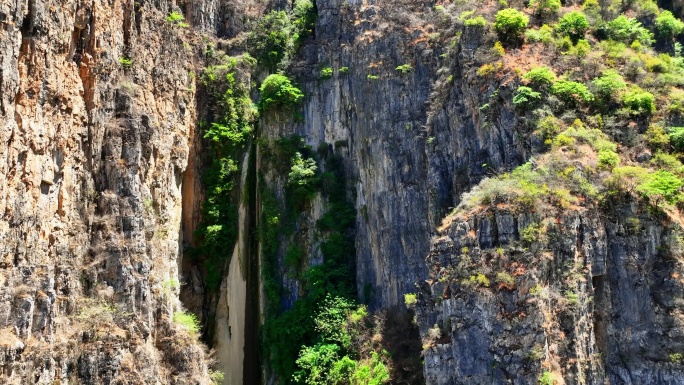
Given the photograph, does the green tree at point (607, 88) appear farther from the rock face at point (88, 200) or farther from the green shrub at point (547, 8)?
the rock face at point (88, 200)

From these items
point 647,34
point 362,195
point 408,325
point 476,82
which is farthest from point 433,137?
point 647,34

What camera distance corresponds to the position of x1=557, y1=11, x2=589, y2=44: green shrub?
2495cm

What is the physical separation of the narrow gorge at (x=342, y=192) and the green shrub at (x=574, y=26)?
4.3 inches

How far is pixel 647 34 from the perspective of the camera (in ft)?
84.8

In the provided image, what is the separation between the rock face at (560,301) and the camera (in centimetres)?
1856

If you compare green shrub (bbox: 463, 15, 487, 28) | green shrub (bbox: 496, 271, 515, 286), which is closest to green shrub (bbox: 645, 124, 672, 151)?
green shrub (bbox: 496, 271, 515, 286)

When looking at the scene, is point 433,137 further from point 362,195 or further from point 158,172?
point 158,172

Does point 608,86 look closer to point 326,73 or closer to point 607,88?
point 607,88

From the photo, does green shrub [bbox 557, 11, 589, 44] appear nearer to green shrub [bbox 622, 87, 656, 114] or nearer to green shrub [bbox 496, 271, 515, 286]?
green shrub [bbox 622, 87, 656, 114]

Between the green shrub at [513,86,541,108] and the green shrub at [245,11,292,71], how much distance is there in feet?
43.0

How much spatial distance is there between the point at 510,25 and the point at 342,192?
9623 mm

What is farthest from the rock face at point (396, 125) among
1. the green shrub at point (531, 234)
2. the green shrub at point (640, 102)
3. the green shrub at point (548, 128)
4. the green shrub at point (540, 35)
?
the green shrub at point (640, 102)

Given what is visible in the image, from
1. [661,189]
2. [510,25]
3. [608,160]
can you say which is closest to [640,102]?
[608,160]

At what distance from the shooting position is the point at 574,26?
25016 millimetres
